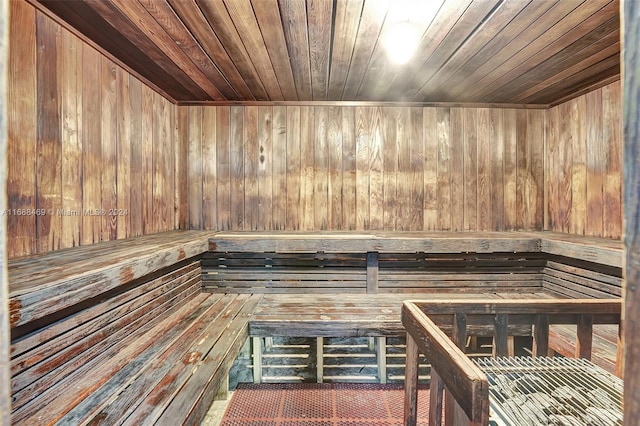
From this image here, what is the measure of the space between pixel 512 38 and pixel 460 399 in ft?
7.08

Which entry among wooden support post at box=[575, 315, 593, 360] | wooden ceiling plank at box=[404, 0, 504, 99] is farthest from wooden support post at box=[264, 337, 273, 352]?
wooden ceiling plank at box=[404, 0, 504, 99]

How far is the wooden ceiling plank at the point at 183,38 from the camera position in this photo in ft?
5.49

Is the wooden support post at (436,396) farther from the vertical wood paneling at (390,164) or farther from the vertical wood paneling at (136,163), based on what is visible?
the vertical wood paneling at (136,163)

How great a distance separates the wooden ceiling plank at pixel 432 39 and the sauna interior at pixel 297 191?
0.7 inches

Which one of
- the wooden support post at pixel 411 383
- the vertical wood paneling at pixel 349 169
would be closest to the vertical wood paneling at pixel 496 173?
the vertical wood paneling at pixel 349 169

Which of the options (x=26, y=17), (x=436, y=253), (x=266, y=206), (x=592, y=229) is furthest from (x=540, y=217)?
(x=26, y=17)

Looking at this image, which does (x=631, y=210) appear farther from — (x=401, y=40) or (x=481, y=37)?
(x=481, y=37)

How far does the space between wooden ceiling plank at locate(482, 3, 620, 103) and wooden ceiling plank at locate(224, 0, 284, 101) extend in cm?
190

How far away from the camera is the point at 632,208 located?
448mm

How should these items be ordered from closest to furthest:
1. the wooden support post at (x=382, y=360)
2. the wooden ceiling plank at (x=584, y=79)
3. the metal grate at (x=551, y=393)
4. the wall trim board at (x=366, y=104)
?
1. the metal grate at (x=551, y=393)
2. the wooden ceiling plank at (x=584, y=79)
3. the wooden support post at (x=382, y=360)
4. the wall trim board at (x=366, y=104)

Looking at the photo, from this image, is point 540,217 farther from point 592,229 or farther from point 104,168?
point 104,168

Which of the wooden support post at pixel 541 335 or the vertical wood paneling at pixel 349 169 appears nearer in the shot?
the wooden support post at pixel 541 335

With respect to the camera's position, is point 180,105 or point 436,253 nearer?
point 436,253

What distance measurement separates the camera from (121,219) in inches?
92.6
